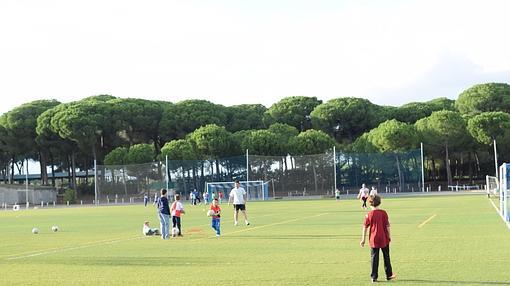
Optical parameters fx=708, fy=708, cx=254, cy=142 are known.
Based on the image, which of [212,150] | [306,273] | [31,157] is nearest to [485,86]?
[212,150]

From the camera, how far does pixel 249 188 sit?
7981cm

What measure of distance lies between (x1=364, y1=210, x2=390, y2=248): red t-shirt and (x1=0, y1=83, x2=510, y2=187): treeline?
75.3 meters

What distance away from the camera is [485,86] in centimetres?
10175

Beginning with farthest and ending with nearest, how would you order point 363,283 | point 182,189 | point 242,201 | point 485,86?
point 485,86 < point 182,189 < point 242,201 < point 363,283

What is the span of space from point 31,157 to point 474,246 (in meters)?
101

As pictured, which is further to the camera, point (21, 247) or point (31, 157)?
point (31, 157)

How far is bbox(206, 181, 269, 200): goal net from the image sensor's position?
79812mm

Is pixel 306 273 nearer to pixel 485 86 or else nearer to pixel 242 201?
pixel 242 201

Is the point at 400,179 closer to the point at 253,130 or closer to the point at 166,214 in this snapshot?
the point at 253,130

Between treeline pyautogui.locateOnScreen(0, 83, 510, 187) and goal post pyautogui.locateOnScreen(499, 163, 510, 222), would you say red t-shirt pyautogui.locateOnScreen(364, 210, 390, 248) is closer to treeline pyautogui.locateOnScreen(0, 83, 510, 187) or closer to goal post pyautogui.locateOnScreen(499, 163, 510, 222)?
goal post pyautogui.locateOnScreen(499, 163, 510, 222)

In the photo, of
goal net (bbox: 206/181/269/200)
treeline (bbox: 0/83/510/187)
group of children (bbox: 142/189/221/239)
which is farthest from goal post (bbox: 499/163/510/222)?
treeline (bbox: 0/83/510/187)

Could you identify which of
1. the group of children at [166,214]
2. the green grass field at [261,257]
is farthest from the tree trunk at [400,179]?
the group of children at [166,214]

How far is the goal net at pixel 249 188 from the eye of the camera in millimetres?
79812

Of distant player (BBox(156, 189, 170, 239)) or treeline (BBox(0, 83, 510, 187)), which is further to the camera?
treeline (BBox(0, 83, 510, 187))
